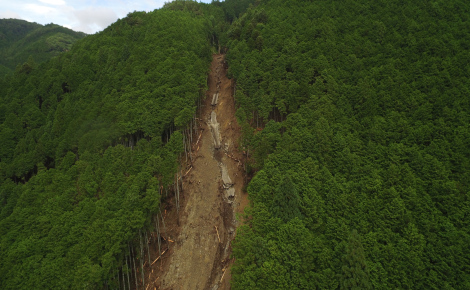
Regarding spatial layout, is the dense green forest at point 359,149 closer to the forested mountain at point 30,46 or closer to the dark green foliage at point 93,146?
the dark green foliage at point 93,146

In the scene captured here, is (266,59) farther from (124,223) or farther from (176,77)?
(124,223)

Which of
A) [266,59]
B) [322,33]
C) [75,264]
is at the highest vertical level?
[322,33]

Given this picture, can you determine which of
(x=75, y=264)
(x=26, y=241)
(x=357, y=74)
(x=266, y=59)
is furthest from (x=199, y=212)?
(x=357, y=74)

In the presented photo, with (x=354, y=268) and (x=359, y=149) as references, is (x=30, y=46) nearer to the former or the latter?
(x=359, y=149)

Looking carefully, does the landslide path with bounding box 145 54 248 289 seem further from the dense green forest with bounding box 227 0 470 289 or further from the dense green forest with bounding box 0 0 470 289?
the dense green forest with bounding box 227 0 470 289

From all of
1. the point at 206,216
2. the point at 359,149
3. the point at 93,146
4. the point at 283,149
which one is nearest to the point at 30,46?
the point at 93,146

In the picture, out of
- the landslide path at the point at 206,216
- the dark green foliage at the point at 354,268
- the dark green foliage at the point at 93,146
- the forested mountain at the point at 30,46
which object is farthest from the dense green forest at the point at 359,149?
the forested mountain at the point at 30,46
